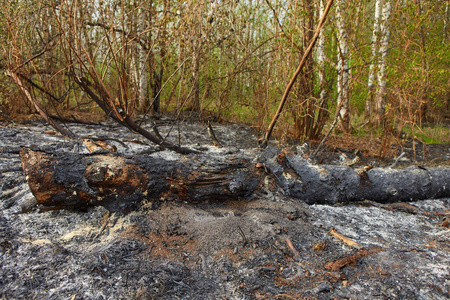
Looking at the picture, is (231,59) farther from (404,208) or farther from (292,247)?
(292,247)

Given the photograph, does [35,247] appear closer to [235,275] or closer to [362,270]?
[235,275]

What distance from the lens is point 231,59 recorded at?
19.9ft

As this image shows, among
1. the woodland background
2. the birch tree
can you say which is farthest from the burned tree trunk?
the birch tree

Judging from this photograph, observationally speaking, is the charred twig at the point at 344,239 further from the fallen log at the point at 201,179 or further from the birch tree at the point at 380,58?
the birch tree at the point at 380,58

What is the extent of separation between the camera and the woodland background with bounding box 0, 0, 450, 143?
3389mm

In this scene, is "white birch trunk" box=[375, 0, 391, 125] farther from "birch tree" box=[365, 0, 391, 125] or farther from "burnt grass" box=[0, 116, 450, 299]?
"burnt grass" box=[0, 116, 450, 299]

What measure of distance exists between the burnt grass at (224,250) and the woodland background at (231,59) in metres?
1.16

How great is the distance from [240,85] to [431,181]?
14.5 feet

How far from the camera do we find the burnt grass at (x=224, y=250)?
1.63 m

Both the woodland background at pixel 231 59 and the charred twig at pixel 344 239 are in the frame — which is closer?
the charred twig at pixel 344 239

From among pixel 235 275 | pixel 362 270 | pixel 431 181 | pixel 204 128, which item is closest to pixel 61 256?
pixel 235 275

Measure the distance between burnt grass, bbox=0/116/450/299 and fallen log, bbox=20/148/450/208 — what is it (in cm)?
11

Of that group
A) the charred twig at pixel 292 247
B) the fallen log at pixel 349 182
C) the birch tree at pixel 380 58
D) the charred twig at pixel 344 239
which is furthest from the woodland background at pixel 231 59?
the charred twig at pixel 344 239

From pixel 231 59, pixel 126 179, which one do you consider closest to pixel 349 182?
pixel 126 179
